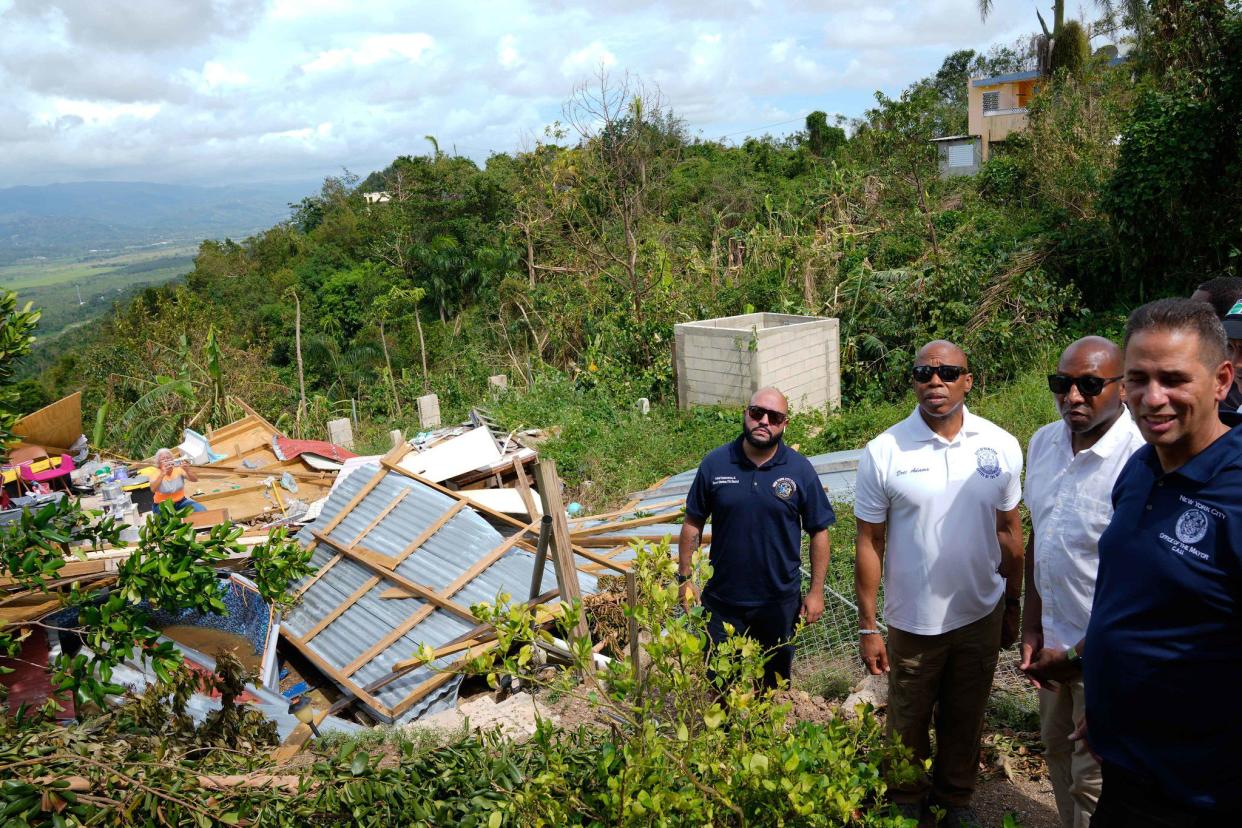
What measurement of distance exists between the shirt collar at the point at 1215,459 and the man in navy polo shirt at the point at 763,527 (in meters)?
1.90

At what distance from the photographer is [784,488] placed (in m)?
3.78

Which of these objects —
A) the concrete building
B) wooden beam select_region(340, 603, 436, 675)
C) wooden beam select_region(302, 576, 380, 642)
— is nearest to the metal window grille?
the concrete building

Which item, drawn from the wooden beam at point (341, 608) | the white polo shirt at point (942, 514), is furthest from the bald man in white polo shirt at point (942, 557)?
the wooden beam at point (341, 608)

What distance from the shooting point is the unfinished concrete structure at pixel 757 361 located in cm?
993

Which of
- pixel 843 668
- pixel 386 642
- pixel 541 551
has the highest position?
pixel 541 551

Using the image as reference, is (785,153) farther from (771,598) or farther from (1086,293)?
(771,598)

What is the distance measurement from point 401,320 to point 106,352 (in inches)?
232

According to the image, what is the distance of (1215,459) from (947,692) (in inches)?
63.3

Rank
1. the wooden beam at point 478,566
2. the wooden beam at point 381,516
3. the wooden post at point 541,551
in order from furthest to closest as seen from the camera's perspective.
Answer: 1. the wooden beam at point 381,516
2. the wooden beam at point 478,566
3. the wooden post at point 541,551

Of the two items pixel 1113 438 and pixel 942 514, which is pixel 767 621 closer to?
pixel 942 514

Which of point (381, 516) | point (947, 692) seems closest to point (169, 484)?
point (381, 516)

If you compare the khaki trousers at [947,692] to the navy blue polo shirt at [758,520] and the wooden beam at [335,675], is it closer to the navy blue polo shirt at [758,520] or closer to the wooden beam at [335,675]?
the navy blue polo shirt at [758,520]

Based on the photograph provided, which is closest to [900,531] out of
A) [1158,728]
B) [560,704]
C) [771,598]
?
[771,598]

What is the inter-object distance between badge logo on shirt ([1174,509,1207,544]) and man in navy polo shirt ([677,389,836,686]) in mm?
1885
